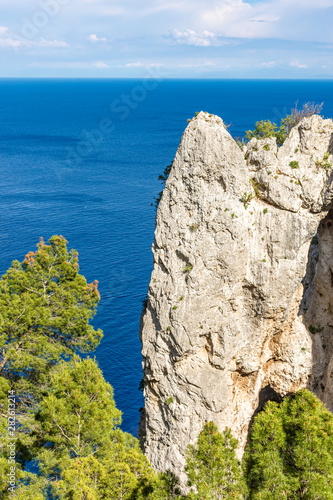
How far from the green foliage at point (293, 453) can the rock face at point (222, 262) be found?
493 centimetres

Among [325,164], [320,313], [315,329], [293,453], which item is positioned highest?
[325,164]

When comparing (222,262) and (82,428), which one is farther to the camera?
(222,262)

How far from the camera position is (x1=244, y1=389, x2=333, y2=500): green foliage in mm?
14852

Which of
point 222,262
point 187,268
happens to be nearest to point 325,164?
point 222,262

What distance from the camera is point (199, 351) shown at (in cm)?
2259

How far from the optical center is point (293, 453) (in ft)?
53.6

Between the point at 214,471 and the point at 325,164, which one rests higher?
the point at 325,164

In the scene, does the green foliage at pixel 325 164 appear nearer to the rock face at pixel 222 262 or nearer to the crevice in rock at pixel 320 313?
the rock face at pixel 222 262

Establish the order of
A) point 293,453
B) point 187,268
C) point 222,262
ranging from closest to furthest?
point 293,453
point 222,262
point 187,268

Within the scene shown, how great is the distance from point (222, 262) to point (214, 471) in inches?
375

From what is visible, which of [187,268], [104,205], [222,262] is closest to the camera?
[222,262]

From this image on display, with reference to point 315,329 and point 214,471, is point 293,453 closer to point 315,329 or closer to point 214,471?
point 214,471

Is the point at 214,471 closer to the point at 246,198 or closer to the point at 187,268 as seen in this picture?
the point at 187,268

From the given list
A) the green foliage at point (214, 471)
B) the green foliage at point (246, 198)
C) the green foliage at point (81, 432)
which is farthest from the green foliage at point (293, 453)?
the green foliage at point (246, 198)
